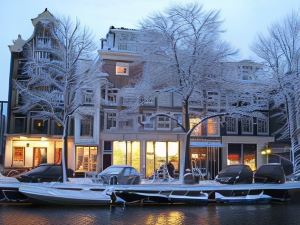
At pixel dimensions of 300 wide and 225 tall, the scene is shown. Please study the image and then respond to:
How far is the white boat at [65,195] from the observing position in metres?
24.3

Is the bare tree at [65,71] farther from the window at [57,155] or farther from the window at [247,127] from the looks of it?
the window at [247,127]

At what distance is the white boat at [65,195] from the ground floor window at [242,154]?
1048 inches

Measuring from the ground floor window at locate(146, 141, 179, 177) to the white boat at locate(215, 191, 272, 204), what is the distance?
62.4ft

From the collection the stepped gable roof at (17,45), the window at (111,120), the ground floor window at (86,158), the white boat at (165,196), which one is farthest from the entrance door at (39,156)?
the white boat at (165,196)

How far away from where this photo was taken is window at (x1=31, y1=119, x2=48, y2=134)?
1849 inches

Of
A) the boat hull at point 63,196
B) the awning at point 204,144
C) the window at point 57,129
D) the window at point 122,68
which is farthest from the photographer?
the awning at point 204,144

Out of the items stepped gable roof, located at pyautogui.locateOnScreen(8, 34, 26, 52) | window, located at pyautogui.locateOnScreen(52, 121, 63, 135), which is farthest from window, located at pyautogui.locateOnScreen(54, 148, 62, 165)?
stepped gable roof, located at pyautogui.locateOnScreen(8, 34, 26, 52)

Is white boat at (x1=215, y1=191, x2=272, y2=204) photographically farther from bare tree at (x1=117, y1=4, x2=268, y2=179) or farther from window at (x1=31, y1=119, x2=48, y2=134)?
window at (x1=31, y1=119, x2=48, y2=134)

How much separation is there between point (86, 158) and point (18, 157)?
6.48 metres

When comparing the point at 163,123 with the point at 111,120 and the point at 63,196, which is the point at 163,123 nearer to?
the point at 111,120

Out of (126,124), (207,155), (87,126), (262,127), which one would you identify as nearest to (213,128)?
(207,155)

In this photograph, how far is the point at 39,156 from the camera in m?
47.1

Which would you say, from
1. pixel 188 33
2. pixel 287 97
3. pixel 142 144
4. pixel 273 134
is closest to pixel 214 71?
pixel 188 33

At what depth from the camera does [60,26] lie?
112 feet
